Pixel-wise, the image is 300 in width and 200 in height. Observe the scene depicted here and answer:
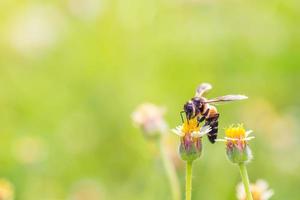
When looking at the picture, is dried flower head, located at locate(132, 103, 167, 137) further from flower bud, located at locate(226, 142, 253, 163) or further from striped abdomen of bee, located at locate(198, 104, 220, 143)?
flower bud, located at locate(226, 142, 253, 163)

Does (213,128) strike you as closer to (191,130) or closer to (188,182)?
(191,130)

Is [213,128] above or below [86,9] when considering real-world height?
below

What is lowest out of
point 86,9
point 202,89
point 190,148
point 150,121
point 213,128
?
point 190,148

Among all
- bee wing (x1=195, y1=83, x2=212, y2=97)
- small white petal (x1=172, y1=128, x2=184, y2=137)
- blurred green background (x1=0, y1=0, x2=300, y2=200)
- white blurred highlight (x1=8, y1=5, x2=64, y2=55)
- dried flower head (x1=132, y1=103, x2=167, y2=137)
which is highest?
white blurred highlight (x1=8, y1=5, x2=64, y2=55)

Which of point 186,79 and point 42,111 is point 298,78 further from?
point 42,111

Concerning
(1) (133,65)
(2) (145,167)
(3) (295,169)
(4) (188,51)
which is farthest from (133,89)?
(3) (295,169)

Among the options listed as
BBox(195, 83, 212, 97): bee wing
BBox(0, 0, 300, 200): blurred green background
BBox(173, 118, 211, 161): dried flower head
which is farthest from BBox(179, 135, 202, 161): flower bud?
BBox(0, 0, 300, 200): blurred green background

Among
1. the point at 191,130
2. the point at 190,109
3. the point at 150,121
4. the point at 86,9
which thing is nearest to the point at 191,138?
the point at 191,130
